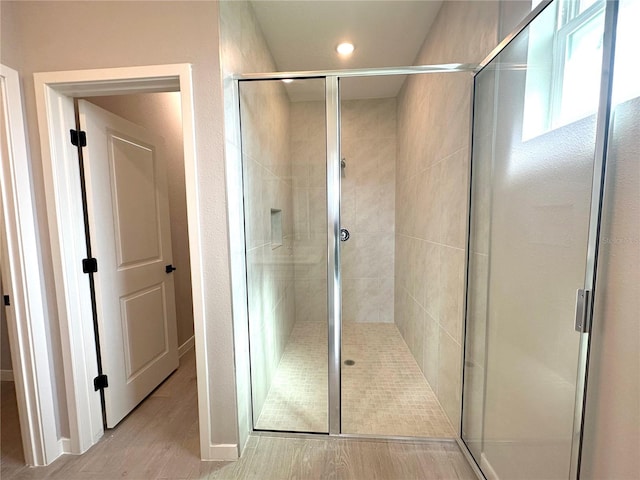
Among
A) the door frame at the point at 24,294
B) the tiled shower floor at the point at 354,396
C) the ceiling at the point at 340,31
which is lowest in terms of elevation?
the tiled shower floor at the point at 354,396

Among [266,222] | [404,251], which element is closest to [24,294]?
[266,222]

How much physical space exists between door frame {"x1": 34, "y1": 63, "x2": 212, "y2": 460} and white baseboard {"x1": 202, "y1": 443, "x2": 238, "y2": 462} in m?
0.02

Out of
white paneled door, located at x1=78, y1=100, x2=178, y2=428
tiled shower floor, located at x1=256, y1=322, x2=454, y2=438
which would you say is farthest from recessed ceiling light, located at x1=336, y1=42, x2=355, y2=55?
tiled shower floor, located at x1=256, y1=322, x2=454, y2=438

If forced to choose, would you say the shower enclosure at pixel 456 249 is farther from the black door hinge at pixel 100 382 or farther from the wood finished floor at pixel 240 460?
the black door hinge at pixel 100 382

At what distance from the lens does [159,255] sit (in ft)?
7.08

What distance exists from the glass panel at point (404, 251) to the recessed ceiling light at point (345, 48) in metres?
0.24

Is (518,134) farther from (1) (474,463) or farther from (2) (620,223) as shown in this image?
(1) (474,463)

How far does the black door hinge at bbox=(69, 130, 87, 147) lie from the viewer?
4.83 feet

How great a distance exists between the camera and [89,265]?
156cm

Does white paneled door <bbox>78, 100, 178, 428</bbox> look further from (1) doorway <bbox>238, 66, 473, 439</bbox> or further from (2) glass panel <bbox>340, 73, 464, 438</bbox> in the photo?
(2) glass panel <bbox>340, 73, 464, 438</bbox>

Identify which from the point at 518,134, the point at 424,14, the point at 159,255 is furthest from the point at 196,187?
the point at 424,14

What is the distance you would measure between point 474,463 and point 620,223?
1389 mm

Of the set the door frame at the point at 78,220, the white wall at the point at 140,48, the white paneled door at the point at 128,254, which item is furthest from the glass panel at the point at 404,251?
the white paneled door at the point at 128,254

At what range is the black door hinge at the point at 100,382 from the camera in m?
1.61
